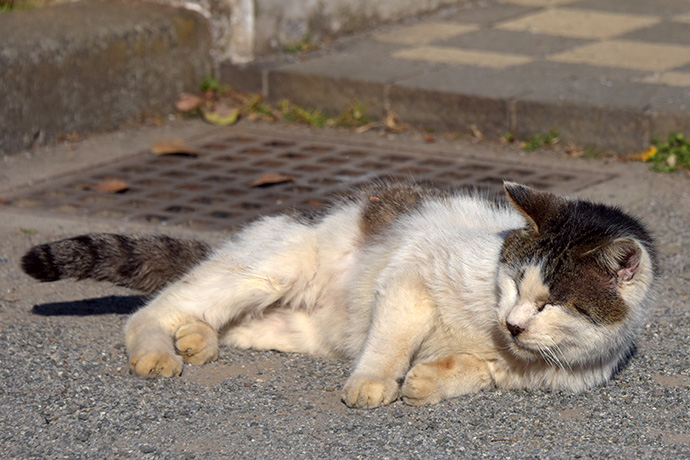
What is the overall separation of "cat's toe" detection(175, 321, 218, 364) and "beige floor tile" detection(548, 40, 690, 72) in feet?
14.7

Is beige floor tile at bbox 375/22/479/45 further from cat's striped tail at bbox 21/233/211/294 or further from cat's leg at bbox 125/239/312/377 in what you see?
cat's leg at bbox 125/239/312/377

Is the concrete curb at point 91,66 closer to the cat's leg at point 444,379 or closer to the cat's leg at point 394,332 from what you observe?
the cat's leg at point 394,332

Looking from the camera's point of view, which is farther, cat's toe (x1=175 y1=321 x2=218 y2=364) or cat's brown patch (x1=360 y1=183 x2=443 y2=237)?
cat's brown patch (x1=360 y1=183 x2=443 y2=237)

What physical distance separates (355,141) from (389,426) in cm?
363

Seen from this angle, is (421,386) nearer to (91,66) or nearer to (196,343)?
(196,343)

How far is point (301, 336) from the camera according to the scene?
149 inches

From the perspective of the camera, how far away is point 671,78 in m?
6.45

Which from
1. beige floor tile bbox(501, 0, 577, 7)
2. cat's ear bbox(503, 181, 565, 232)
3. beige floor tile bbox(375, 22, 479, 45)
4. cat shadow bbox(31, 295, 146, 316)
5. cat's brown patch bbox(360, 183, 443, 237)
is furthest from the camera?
beige floor tile bbox(501, 0, 577, 7)

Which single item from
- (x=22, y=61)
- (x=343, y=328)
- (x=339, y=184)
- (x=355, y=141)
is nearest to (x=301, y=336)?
(x=343, y=328)

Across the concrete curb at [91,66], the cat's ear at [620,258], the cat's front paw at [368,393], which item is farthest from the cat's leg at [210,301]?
the concrete curb at [91,66]

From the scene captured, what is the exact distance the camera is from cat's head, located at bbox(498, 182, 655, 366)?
289cm

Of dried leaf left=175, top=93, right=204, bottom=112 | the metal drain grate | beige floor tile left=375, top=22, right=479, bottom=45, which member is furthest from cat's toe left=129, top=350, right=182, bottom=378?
beige floor tile left=375, top=22, right=479, bottom=45

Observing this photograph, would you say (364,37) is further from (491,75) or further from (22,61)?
(22,61)

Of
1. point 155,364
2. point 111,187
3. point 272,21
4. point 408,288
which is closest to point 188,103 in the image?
point 272,21
